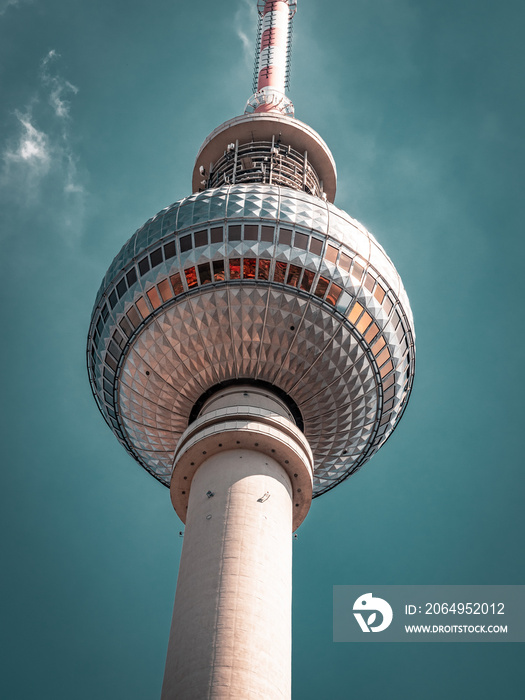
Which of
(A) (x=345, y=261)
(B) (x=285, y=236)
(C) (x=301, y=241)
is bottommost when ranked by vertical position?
(A) (x=345, y=261)

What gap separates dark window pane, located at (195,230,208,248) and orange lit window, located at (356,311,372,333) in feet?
28.1

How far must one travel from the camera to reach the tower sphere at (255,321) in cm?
3603

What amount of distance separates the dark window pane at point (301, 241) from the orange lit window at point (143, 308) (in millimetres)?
8050

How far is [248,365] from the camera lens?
37.1 m

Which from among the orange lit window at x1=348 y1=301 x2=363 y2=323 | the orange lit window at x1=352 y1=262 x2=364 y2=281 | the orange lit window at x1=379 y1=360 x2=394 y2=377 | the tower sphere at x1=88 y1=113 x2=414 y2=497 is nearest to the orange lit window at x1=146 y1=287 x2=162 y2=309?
the tower sphere at x1=88 y1=113 x2=414 y2=497

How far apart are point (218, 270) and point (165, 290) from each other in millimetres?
2856

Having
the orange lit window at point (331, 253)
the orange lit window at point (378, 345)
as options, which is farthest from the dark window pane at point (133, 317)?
the orange lit window at point (378, 345)

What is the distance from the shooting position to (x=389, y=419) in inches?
1606

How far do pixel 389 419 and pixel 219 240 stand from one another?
13615 millimetres

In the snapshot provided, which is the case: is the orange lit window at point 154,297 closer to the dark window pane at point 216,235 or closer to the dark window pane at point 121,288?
the dark window pane at point 121,288

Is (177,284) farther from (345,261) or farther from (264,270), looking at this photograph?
(345,261)

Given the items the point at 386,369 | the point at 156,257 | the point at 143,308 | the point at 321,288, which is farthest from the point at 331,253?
the point at 143,308

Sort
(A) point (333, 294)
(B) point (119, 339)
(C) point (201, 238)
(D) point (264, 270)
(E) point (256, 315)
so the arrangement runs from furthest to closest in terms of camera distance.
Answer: (B) point (119, 339), (C) point (201, 238), (A) point (333, 294), (E) point (256, 315), (D) point (264, 270)

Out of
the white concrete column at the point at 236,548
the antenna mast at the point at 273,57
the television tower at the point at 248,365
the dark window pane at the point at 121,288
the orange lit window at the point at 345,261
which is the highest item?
the antenna mast at the point at 273,57
